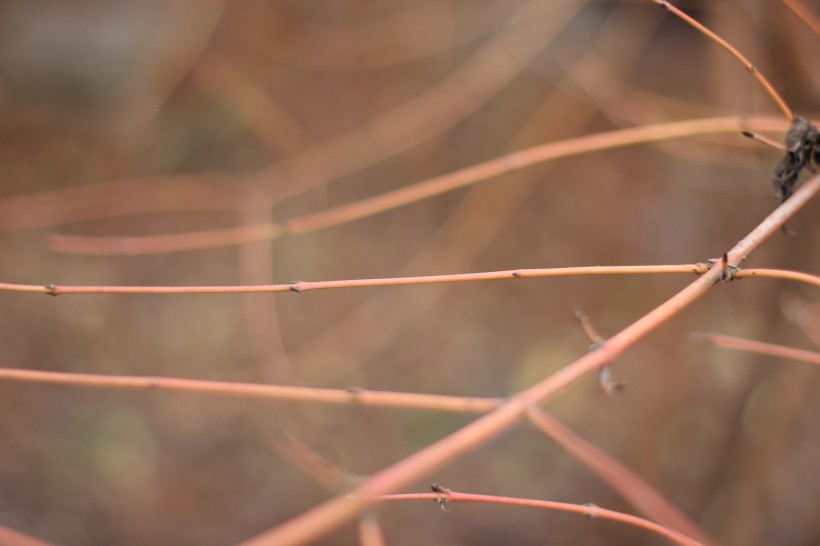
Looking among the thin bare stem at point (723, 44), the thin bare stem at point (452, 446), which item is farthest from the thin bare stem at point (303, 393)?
the thin bare stem at point (723, 44)

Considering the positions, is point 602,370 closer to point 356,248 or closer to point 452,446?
point 452,446

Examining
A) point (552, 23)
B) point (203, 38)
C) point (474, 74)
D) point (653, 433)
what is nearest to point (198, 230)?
point (203, 38)

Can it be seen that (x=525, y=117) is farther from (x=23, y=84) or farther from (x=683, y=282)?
(x=23, y=84)

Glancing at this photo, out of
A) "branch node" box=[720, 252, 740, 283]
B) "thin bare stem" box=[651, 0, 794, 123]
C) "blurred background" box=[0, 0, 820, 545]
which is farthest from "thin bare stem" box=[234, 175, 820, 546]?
"blurred background" box=[0, 0, 820, 545]

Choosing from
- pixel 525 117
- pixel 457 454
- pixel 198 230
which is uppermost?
pixel 525 117

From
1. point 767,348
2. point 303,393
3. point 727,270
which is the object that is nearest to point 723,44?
Result: point 727,270

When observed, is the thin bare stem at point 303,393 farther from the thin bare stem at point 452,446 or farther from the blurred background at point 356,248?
the blurred background at point 356,248

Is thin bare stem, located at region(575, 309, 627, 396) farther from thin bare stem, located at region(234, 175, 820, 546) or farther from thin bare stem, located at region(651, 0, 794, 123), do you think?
thin bare stem, located at region(651, 0, 794, 123)
